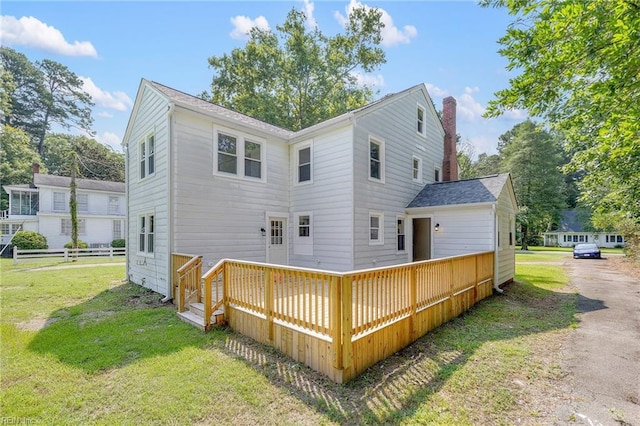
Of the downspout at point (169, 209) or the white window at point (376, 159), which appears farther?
the white window at point (376, 159)

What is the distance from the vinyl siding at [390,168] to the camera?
943 centimetres

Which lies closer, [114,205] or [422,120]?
[422,120]

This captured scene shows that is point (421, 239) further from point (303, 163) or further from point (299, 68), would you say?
point (299, 68)

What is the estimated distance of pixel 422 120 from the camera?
12.9 m

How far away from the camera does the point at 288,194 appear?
11.0 m

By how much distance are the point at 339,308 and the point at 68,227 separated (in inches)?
1155

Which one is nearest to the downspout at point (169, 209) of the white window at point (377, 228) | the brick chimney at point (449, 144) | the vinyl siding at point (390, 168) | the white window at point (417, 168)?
the vinyl siding at point (390, 168)

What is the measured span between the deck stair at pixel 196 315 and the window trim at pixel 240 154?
4.23m

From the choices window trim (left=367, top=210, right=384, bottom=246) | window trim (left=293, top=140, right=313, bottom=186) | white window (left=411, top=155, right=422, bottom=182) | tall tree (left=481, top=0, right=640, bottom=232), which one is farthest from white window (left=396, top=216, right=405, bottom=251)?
tall tree (left=481, top=0, right=640, bottom=232)

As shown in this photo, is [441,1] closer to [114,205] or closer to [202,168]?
[202,168]

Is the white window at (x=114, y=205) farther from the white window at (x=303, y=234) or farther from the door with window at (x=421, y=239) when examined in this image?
the door with window at (x=421, y=239)

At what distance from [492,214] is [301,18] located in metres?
20.4

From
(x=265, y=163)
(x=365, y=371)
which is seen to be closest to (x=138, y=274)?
(x=265, y=163)

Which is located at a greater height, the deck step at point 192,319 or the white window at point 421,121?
the white window at point 421,121
